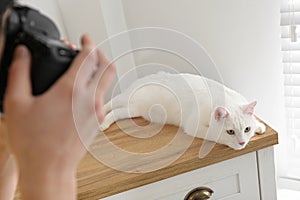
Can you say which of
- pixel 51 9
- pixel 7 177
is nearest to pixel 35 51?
pixel 7 177

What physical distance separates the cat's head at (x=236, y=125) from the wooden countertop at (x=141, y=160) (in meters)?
0.02

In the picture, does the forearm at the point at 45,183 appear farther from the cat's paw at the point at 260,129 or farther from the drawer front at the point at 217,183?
the cat's paw at the point at 260,129

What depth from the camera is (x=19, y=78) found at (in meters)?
0.35

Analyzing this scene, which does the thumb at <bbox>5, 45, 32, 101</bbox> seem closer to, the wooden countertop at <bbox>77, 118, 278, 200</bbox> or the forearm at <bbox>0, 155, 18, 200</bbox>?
the forearm at <bbox>0, 155, 18, 200</bbox>

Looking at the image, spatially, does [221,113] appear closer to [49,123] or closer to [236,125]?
[236,125]

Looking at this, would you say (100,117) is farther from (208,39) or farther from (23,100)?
(208,39)

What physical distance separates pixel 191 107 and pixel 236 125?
0.12 m

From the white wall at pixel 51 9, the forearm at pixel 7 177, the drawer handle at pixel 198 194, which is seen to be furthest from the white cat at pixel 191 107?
the forearm at pixel 7 177

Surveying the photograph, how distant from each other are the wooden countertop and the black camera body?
1.61 feet

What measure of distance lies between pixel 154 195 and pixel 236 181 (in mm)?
186

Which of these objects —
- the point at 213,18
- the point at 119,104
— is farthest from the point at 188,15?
the point at 119,104

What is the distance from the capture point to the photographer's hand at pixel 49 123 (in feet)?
1.14

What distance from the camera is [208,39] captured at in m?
1.17

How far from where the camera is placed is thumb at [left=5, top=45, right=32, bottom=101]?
0.35m
